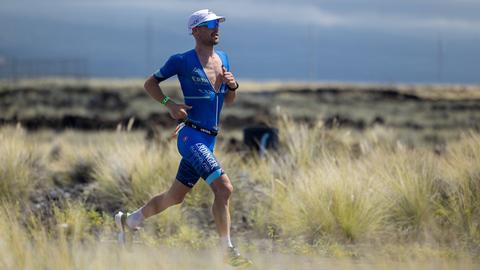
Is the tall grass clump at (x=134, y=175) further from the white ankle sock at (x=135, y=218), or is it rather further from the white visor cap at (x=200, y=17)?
the white visor cap at (x=200, y=17)

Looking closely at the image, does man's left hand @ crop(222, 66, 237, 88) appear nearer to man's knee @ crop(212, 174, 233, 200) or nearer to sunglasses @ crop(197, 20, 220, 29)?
sunglasses @ crop(197, 20, 220, 29)

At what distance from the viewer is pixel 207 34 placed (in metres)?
8.45

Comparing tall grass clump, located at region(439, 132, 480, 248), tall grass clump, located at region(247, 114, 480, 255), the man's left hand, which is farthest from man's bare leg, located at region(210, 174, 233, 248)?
tall grass clump, located at region(439, 132, 480, 248)

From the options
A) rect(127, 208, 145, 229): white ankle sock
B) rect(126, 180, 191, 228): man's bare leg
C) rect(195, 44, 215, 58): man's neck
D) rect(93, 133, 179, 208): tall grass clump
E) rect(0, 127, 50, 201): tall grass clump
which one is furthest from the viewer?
rect(0, 127, 50, 201): tall grass clump

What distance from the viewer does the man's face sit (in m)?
8.43

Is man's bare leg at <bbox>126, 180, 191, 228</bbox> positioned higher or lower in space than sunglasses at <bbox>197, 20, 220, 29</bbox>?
lower

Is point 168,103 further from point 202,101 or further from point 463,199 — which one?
point 463,199

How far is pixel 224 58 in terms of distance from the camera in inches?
343

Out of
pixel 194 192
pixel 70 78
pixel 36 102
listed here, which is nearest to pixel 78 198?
pixel 194 192

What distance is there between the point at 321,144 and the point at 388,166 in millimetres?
2681

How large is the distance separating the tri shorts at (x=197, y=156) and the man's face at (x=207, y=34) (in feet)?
2.68

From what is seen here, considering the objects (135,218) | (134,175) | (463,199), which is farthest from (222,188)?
(134,175)

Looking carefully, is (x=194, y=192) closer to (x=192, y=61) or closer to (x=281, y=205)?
(x=281, y=205)

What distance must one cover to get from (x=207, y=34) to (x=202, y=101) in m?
0.63
